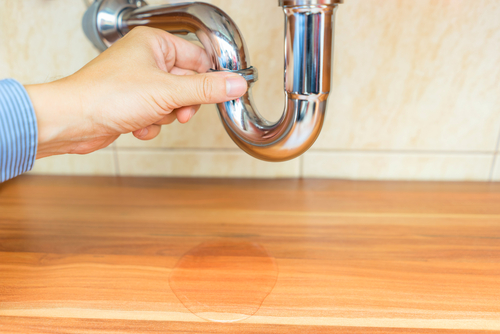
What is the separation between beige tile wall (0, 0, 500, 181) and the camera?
1.79ft

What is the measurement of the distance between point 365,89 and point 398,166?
147mm

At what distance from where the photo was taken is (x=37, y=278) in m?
0.41

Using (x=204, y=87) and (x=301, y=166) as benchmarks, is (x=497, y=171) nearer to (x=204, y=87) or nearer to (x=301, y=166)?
(x=301, y=166)

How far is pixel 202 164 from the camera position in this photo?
25.6 inches

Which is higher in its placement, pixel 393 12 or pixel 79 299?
pixel 393 12

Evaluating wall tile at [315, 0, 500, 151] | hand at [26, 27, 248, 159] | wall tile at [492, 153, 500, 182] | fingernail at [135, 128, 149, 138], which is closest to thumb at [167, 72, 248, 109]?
hand at [26, 27, 248, 159]

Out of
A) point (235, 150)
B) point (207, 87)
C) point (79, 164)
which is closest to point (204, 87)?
point (207, 87)

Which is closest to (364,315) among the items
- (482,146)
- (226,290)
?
(226,290)

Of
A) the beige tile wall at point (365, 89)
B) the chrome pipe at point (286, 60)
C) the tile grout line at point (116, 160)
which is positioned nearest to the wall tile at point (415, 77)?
the beige tile wall at point (365, 89)

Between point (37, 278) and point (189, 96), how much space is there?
0.86ft

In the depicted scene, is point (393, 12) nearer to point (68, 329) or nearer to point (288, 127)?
point (288, 127)

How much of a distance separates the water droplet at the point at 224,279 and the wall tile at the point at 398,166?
9.0 inches

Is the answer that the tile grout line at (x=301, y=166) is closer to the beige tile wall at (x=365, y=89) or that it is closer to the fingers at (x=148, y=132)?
the beige tile wall at (x=365, y=89)

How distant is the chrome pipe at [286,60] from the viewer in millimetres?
361
